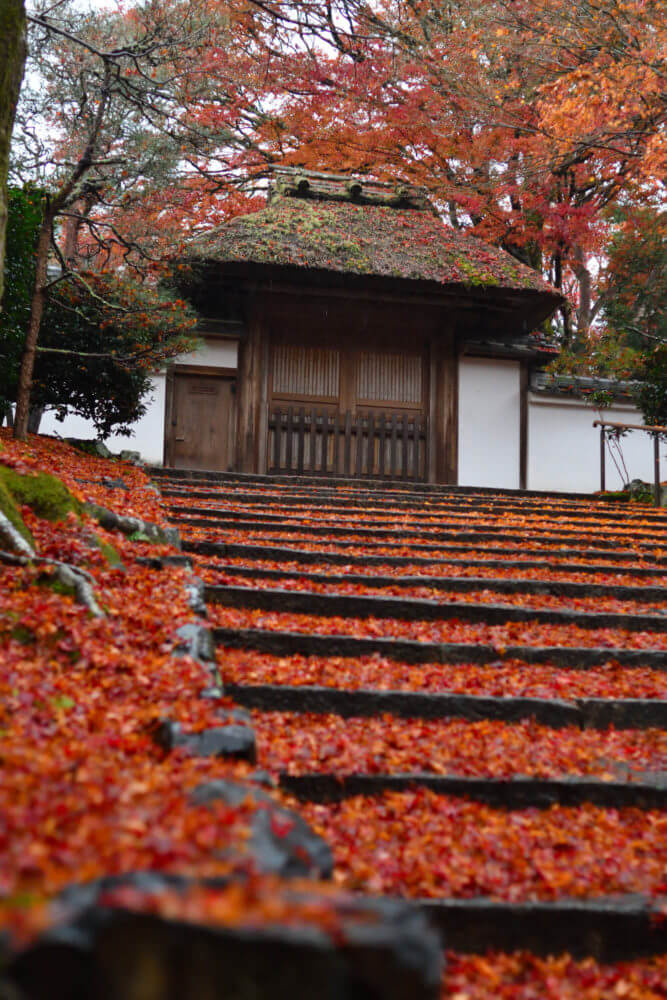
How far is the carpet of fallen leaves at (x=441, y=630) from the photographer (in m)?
4.83

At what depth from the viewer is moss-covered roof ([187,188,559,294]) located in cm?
1130

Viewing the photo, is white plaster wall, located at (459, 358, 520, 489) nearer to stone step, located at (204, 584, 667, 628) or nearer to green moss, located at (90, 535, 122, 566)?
stone step, located at (204, 584, 667, 628)

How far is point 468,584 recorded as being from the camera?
6004mm

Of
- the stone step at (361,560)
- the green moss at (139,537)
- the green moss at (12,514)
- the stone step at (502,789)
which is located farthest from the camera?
the stone step at (361,560)

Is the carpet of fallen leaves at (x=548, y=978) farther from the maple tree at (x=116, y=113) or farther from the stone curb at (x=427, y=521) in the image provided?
the maple tree at (x=116, y=113)

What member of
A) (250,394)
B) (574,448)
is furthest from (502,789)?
(574,448)

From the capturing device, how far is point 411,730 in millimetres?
3777

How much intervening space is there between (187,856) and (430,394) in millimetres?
11698

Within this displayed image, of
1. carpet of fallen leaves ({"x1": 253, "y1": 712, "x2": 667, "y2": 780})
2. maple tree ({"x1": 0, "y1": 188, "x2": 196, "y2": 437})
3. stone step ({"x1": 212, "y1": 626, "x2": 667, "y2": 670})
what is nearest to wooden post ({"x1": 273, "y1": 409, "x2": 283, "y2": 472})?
maple tree ({"x1": 0, "y1": 188, "x2": 196, "y2": 437})

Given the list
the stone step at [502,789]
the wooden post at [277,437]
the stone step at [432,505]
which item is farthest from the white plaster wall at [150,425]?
the stone step at [502,789]

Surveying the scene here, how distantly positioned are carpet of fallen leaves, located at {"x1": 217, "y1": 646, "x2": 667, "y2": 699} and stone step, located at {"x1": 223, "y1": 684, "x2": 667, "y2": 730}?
0.11 metres

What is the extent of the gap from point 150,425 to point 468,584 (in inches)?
→ 295

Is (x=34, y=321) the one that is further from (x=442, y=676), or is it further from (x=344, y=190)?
(x=344, y=190)

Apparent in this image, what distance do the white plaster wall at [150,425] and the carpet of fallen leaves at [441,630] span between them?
7375 millimetres
